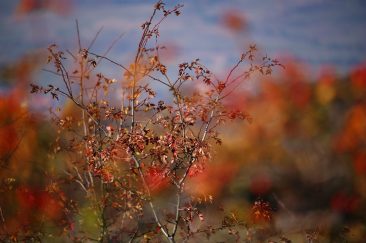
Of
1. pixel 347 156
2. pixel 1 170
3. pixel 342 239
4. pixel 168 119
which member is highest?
pixel 347 156

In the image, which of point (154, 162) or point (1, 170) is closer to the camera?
point (154, 162)

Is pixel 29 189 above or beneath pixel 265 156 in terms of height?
beneath

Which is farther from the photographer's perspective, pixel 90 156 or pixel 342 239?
pixel 342 239

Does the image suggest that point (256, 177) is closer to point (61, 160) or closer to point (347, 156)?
point (347, 156)

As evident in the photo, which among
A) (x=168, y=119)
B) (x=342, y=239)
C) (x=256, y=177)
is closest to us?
(x=168, y=119)

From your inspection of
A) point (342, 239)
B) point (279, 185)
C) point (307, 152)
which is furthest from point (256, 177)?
point (342, 239)

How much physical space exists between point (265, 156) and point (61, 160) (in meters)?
7.37

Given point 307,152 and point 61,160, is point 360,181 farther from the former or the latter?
point 61,160

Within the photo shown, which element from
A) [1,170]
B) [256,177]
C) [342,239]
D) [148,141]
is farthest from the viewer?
[256,177]

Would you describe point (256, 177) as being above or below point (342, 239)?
above

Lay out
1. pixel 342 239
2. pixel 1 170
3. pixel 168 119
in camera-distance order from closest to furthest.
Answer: pixel 168 119 < pixel 1 170 < pixel 342 239

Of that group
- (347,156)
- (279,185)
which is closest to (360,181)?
(347,156)

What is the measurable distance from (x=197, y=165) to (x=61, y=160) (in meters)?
5.76

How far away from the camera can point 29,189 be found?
36.1ft
